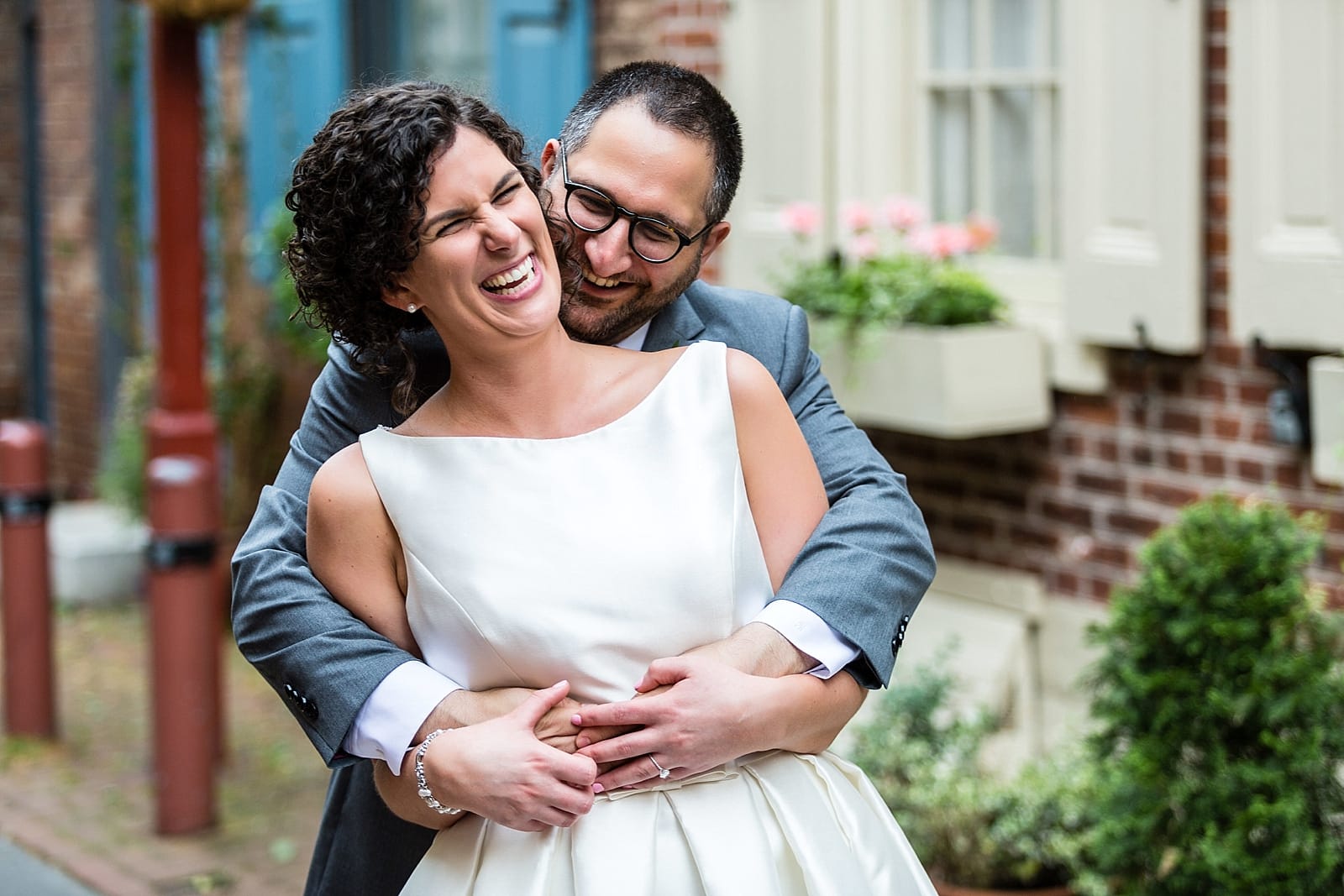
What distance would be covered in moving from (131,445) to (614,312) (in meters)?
5.84

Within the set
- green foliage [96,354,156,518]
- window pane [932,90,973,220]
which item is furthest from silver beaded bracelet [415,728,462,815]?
green foliage [96,354,156,518]

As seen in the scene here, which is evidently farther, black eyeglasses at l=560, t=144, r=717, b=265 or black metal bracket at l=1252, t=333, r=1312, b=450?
black metal bracket at l=1252, t=333, r=1312, b=450

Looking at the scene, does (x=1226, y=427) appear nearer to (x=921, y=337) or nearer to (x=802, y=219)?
(x=921, y=337)

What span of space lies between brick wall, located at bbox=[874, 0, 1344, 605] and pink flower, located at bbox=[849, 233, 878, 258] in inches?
25.9

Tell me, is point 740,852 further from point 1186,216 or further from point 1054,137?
point 1054,137

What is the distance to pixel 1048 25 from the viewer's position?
5.05 meters

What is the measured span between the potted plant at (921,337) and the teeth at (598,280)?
2.72m

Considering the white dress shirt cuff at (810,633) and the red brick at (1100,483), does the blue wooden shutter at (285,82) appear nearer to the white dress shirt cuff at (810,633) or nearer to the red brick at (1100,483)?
Answer: the red brick at (1100,483)

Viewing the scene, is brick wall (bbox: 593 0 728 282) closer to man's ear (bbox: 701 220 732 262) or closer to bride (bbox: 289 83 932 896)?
man's ear (bbox: 701 220 732 262)

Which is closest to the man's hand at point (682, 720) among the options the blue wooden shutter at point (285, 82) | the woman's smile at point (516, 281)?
the woman's smile at point (516, 281)

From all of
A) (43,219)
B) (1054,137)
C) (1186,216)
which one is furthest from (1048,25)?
(43,219)

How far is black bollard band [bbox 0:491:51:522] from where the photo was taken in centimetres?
582

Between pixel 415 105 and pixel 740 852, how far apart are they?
90cm

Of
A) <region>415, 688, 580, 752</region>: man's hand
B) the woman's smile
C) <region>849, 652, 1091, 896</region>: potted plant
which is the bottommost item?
<region>849, 652, 1091, 896</region>: potted plant
